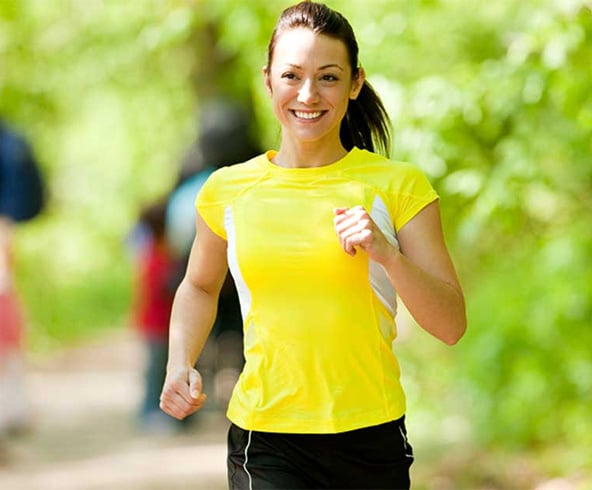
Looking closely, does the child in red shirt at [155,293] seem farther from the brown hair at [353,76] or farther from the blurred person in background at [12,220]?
the brown hair at [353,76]

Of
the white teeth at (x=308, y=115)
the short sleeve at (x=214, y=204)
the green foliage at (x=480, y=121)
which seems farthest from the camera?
the green foliage at (x=480, y=121)

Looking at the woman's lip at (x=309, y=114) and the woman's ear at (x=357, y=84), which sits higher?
the woman's ear at (x=357, y=84)

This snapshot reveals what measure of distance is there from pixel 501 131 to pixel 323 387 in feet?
9.46

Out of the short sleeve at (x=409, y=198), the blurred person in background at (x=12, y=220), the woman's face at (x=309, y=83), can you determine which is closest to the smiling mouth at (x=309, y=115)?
the woman's face at (x=309, y=83)

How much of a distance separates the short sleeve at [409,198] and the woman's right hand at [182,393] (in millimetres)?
639

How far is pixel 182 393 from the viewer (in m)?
3.45

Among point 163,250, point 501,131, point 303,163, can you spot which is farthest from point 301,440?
point 163,250

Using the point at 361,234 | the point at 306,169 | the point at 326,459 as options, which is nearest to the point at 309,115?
the point at 306,169

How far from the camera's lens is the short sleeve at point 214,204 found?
3533 mm

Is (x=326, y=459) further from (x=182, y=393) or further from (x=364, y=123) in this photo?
(x=364, y=123)

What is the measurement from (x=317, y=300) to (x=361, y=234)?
0.89 ft

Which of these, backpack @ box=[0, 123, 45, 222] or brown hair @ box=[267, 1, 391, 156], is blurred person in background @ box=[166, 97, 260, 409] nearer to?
backpack @ box=[0, 123, 45, 222]

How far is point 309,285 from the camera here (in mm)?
3322

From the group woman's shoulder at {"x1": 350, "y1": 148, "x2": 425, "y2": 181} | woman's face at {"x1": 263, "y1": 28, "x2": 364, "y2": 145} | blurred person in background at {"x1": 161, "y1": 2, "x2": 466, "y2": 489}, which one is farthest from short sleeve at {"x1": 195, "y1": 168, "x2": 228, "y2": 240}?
woman's shoulder at {"x1": 350, "y1": 148, "x2": 425, "y2": 181}
